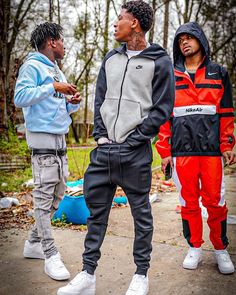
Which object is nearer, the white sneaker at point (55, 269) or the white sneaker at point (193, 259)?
the white sneaker at point (55, 269)

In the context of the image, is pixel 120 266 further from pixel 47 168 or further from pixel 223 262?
pixel 47 168

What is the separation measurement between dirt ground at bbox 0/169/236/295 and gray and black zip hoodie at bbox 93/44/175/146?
106cm

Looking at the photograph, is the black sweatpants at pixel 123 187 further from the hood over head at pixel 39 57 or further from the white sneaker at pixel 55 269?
the hood over head at pixel 39 57

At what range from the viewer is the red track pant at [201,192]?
9.52ft

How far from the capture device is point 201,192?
3004 mm

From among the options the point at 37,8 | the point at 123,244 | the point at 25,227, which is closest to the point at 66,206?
the point at 25,227

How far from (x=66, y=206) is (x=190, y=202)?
162cm

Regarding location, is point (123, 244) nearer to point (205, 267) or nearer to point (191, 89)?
point (205, 267)

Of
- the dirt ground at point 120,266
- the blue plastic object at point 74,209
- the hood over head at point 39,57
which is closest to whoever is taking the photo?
the dirt ground at point 120,266

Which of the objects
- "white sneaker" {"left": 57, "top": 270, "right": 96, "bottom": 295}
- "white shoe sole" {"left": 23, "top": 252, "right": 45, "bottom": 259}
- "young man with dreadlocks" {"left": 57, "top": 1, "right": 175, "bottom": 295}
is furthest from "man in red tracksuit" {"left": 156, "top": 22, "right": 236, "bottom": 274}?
"white shoe sole" {"left": 23, "top": 252, "right": 45, "bottom": 259}

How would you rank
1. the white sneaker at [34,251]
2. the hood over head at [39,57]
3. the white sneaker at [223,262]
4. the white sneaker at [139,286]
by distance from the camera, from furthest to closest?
the white sneaker at [34,251] < the hood over head at [39,57] < the white sneaker at [223,262] < the white sneaker at [139,286]

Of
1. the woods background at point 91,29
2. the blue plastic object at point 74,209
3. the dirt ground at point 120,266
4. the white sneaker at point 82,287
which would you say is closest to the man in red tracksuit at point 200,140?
the dirt ground at point 120,266

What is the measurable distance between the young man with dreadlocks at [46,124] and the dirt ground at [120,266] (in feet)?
0.66

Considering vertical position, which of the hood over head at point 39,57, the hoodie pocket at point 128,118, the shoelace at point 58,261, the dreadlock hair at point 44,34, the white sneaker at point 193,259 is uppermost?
the dreadlock hair at point 44,34
